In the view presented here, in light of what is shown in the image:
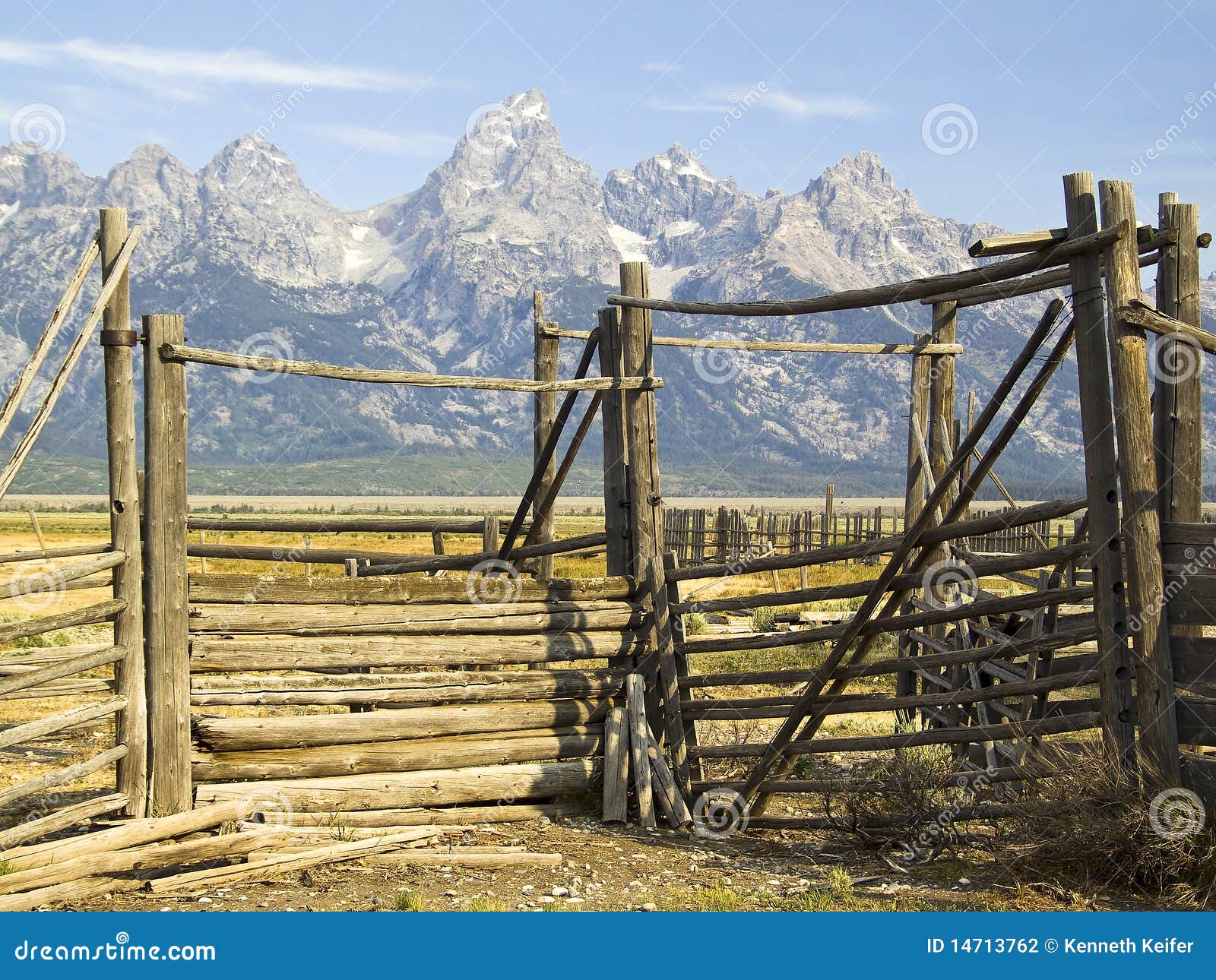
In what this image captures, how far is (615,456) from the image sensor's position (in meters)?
8.27

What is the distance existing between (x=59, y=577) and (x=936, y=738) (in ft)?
15.1

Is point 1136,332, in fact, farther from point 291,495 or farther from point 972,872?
point 291,495

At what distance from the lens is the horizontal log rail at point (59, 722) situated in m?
5.52

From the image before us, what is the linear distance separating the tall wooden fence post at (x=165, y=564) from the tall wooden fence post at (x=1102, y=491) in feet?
14.9

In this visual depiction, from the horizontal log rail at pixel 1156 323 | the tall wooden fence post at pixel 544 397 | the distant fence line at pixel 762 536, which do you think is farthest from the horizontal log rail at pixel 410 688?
the distant fence line at pixel 762 536

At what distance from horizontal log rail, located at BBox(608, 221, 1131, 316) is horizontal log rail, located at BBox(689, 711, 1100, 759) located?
2.22 m

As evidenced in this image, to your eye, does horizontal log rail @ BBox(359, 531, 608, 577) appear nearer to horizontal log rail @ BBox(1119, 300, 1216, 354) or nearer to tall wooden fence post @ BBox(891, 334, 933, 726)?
tall wooden fence post @ BBox(891, 334, 933, 726)

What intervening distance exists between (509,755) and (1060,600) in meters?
3.43

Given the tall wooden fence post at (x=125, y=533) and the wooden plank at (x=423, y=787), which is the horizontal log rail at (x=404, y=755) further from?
the tall wooden fence post at (x=125, y=533)

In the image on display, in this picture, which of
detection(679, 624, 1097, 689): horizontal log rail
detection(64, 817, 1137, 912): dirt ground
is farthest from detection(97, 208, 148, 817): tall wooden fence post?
detection(679, 624, 1097, 689): horizontal log rail

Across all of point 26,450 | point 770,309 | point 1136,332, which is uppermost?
point 770,309

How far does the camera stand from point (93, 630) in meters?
16.6

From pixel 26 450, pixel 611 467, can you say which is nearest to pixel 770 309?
pixel 611 467

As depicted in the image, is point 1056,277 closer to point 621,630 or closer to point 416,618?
point 621,630
